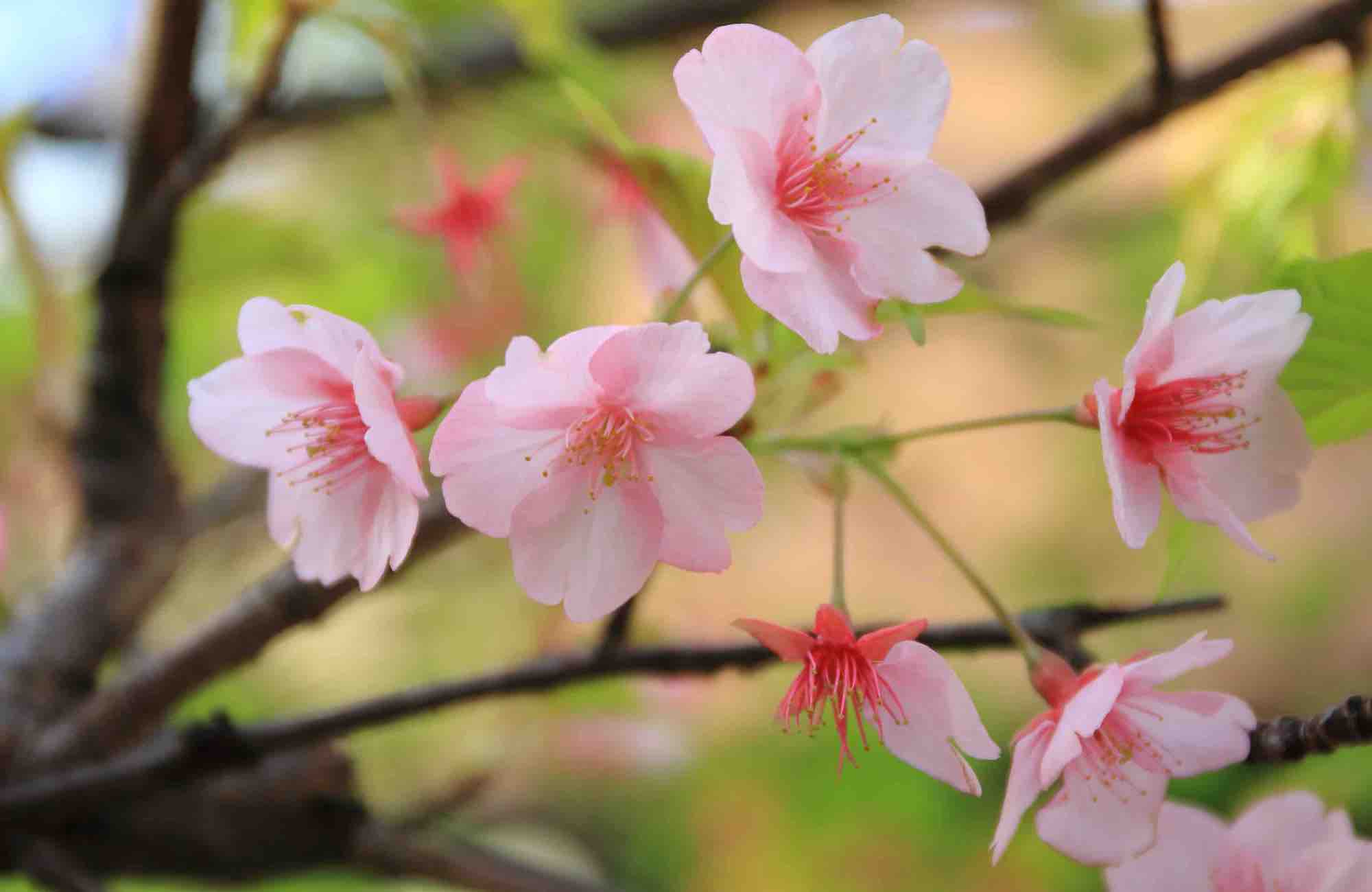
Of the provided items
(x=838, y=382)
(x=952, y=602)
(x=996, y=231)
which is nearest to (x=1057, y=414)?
(x=838, y=382)

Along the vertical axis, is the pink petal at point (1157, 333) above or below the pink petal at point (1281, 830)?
above

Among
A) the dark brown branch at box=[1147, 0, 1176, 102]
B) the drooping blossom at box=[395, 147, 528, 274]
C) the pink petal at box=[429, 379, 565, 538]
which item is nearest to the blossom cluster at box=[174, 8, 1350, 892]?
the pink petal at box=[429, 379, 565, 538]

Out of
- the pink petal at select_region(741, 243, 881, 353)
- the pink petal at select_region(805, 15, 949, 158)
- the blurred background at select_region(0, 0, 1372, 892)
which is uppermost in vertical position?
the pink petal at select_region(805, 15, 949, 158)

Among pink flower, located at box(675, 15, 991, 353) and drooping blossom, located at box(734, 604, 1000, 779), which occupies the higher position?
pink flower, located at box(675, 15, 991, 353)

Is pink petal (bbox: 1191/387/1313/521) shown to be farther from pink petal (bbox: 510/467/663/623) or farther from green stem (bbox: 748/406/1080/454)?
pink petal (bbox: 510/467/663/623)

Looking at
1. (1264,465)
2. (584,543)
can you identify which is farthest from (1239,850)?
(584,543)

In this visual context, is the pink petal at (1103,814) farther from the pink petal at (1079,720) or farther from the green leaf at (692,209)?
the green leaf at (692,209)

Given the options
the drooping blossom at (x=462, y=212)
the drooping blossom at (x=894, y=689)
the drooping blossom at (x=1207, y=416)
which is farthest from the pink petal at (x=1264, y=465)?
the drooping blossom at (x=462, y=212)
